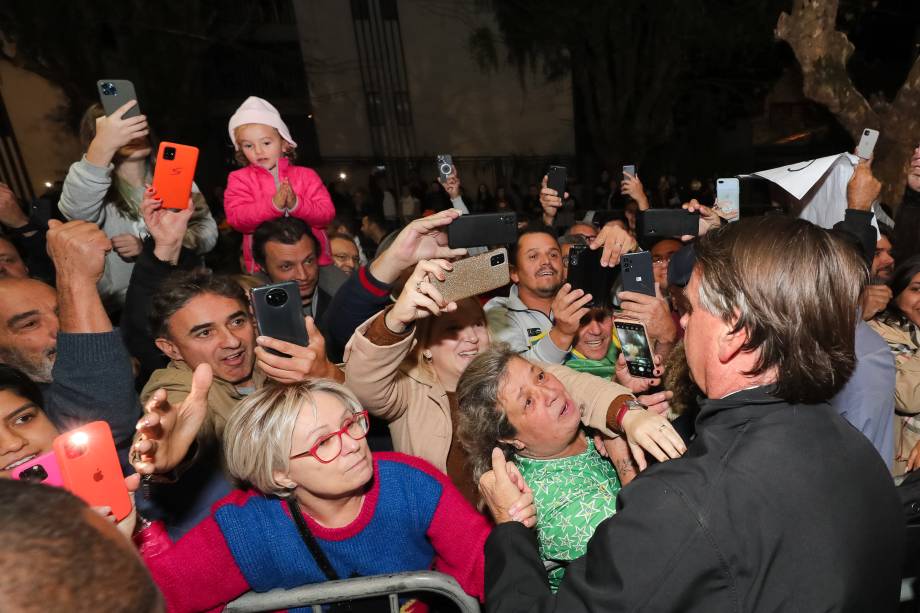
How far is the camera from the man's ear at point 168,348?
244 centimetres

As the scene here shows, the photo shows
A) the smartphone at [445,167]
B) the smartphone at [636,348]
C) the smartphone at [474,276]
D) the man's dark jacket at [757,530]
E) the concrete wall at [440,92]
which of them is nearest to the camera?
the man's dark jacket at [757,530]

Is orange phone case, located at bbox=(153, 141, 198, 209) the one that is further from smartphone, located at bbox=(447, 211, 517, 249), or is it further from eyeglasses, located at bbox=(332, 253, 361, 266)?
eyeglasses, located at bbox=(332, 253, 361, 266)

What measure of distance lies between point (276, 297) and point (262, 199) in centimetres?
209

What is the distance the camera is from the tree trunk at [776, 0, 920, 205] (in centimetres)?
643

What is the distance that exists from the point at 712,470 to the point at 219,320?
2.12 metres

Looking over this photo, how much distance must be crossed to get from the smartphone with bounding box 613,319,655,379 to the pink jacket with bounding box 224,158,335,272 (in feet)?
7.96

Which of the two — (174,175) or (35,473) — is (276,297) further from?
(174,175)

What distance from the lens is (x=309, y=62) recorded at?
15078 millimetres

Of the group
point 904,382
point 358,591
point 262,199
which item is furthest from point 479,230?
point 904,382

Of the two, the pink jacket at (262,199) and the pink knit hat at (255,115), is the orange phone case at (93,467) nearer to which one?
the pink jacket at (262,199)

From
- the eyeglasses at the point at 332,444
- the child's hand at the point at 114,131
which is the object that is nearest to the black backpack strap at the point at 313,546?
the eyeglasses at the point at 332,444

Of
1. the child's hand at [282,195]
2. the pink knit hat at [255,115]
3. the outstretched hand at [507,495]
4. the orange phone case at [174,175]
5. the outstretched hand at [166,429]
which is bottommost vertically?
the outstretched hand at [507,495]

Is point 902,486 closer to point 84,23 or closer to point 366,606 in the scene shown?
point 366,606

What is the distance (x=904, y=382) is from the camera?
8.51 ft
